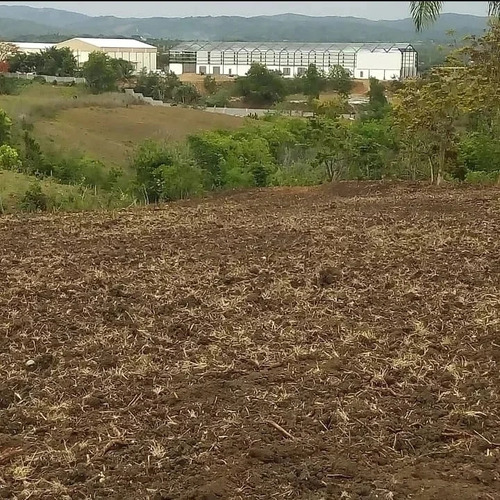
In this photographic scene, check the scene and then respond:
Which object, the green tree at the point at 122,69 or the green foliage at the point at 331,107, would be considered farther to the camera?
the green tree at the point at 122,69

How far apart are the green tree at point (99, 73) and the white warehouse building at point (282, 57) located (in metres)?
14.7

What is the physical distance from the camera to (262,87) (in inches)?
1714

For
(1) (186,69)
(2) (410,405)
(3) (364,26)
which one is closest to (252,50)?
(1) (186,69)

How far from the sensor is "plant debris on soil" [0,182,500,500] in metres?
2.63

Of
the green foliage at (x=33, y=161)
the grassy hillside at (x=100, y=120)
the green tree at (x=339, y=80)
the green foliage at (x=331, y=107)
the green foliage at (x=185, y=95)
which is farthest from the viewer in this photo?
the green foliage at (x=185, y=95)

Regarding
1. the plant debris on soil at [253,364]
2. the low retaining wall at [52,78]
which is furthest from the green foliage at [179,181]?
the low retaining wall at [52,78]

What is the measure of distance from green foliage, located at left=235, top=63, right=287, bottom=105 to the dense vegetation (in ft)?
76.8

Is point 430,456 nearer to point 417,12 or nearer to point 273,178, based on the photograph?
point 417,12

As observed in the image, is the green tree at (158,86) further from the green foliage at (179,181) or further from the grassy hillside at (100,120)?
the green foliage at (179,181)

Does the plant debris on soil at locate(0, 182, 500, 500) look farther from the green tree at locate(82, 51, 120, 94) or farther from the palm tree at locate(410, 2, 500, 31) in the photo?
the green tree at locate(82, 51, 120, 94)

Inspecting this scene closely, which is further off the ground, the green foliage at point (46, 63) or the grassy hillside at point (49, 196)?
the green foliage at point (46, 63)

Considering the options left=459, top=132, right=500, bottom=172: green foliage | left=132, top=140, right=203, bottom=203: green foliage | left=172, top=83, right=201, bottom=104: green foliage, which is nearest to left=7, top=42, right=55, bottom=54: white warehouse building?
left=172, top=83, right=201, bottom=104: green foliage

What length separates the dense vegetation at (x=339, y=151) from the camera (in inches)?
392

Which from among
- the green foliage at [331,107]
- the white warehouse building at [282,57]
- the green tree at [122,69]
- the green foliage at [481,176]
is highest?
the white warehouse building at [282,57]
